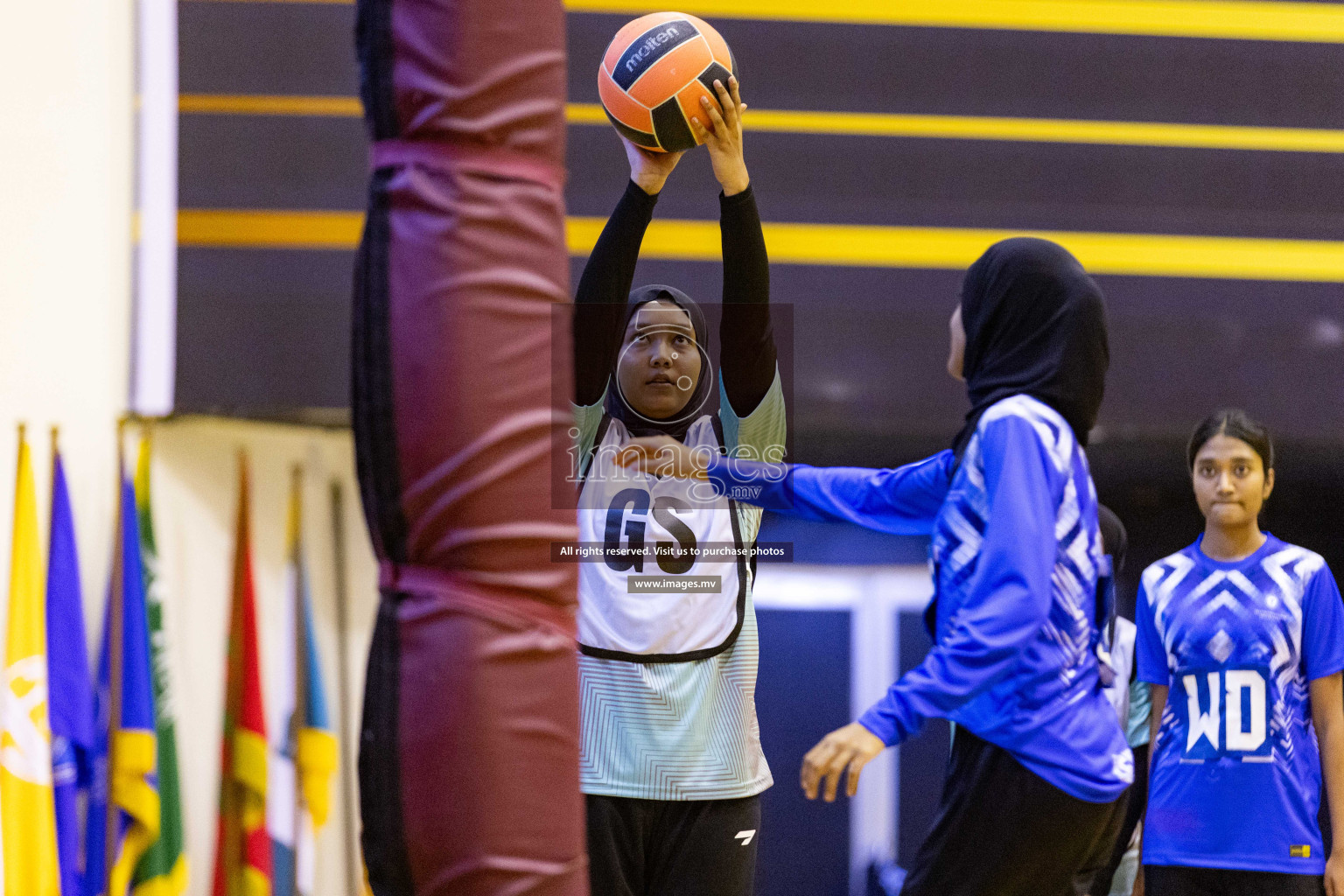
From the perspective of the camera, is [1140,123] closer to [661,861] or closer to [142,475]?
[661,861]

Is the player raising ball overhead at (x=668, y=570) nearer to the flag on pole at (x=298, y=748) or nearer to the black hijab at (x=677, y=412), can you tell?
the black hijab at (x=677, y=412)

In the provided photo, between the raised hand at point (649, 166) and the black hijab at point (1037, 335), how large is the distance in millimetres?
698

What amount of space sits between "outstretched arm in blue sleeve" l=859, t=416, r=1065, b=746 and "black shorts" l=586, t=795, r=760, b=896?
0.48 m

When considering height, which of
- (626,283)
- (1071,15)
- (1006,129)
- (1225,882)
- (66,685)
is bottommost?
(1225,882)

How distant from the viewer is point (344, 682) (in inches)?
186

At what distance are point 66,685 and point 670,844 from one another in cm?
248

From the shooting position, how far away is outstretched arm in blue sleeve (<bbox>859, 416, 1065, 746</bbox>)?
189 cm

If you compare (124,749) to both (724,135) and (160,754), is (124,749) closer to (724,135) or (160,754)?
(160,754)

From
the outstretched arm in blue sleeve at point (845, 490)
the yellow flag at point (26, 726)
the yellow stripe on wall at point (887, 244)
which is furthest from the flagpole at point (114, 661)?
the outstretched arm in blue sleeve at point (845, 490)

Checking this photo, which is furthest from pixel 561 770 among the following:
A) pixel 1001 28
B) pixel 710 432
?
pixel 1001 28

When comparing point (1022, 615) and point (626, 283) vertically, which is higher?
point (626, 283)

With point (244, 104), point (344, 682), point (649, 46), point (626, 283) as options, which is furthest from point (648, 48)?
point (344, 682)

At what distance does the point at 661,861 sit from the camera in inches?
86.1

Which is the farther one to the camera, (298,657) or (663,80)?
(298,657)
